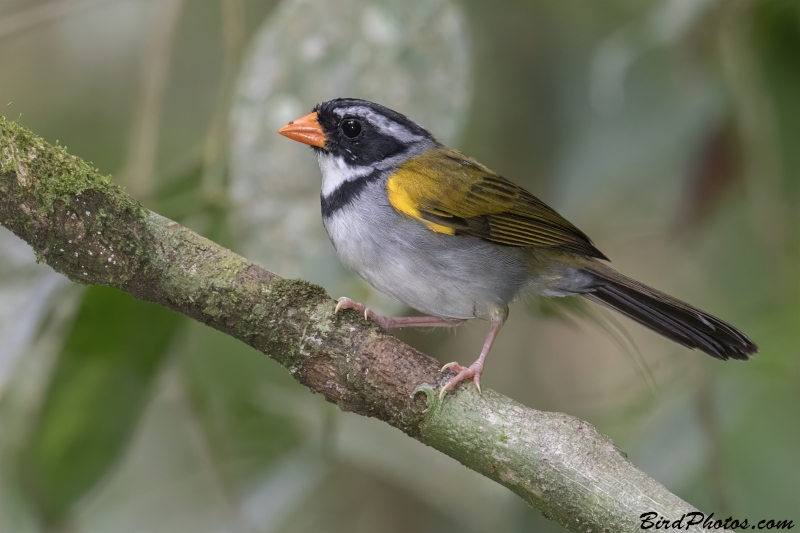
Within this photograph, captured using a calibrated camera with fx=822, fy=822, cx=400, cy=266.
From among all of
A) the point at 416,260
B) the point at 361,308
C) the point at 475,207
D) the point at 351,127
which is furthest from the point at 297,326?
the point at 351,127

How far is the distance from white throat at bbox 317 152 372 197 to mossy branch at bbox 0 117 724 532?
0.94 m

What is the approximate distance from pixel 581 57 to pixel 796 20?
1331mm

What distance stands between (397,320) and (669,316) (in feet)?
3.57

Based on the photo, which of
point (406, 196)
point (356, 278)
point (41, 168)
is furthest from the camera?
point (356, 278)

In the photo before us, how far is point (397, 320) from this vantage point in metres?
3.28

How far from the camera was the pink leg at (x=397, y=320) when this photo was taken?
9.43 ft

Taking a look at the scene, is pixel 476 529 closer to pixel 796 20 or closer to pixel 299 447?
pixel 299 447

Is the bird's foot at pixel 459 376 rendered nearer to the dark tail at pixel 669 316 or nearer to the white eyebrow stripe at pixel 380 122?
the dark tail at pixel 669 316

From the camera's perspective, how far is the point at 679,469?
11.0 feet

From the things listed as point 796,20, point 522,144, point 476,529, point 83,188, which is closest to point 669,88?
point 796,20

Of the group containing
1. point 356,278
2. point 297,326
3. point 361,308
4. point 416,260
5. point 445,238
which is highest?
point 445,238

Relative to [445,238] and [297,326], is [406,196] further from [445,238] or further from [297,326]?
[297,326]

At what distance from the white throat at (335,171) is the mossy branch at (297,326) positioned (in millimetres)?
941

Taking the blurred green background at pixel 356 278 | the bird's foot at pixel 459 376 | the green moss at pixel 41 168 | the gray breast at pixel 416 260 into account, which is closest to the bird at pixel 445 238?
the gray breast at pixel 416 260
